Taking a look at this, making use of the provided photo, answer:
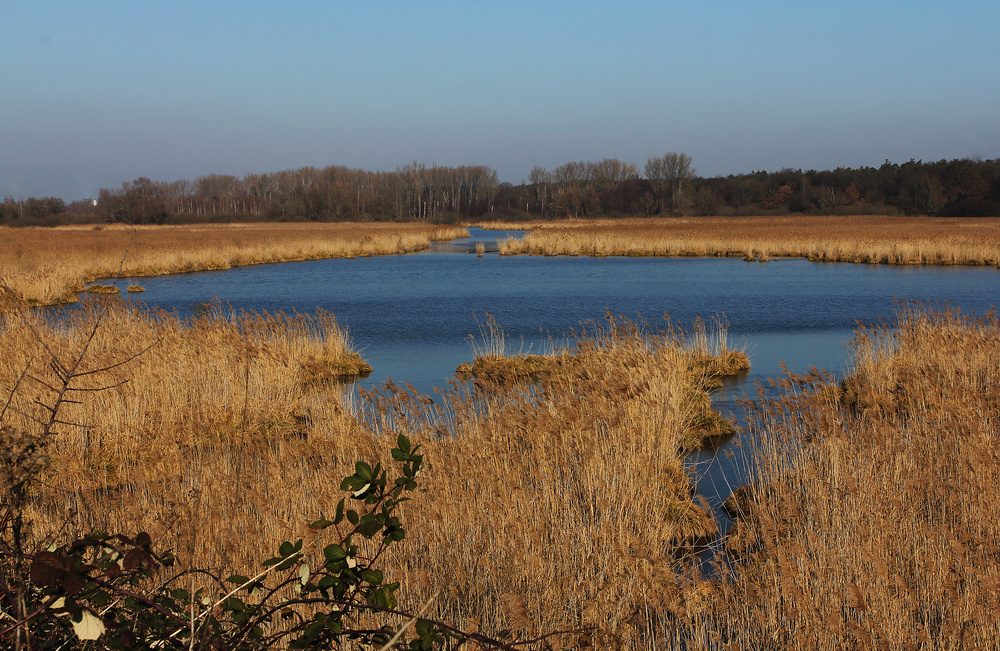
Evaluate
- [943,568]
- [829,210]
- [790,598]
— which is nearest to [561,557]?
[790,598]

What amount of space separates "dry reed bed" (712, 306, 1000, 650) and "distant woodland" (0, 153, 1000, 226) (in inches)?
2680

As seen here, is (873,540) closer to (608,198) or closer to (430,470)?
(430,470)

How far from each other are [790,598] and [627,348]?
5.48m

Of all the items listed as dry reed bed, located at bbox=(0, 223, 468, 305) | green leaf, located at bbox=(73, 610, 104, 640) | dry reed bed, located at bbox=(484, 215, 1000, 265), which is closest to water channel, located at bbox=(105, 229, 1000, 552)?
dry reed bed, located at bbox=(0, 223, 468, 305)

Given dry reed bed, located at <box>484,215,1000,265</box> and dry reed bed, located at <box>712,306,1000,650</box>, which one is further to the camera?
dry reed bed, located at <box>484,215,1000,265</box>

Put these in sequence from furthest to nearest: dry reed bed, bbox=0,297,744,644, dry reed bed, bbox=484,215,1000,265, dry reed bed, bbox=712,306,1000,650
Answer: dry reed bed, bbox=484,215,1000,265
dry reed bed, bbox=0,297,744,644
dry reed bed, bbox=712,306,1000,650

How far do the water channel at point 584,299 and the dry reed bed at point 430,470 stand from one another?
1219 mm

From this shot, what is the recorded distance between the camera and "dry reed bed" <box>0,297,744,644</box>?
3.71 meters

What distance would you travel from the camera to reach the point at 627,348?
28.9 ft

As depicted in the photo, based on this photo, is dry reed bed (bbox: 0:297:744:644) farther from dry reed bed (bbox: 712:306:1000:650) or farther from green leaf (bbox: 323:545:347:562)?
green leaf (bbox: 323:545:347:562)

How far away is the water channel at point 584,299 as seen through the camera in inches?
511

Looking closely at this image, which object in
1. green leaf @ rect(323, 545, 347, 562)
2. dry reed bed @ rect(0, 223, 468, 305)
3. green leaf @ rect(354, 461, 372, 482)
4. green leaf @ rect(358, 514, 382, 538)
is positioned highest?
dry reed bed @ rect(0, 223, 468, 305)

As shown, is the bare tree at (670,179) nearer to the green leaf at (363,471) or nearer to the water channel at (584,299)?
the water channel at (584,299)

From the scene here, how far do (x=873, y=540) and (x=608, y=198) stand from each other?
95.0 meters
